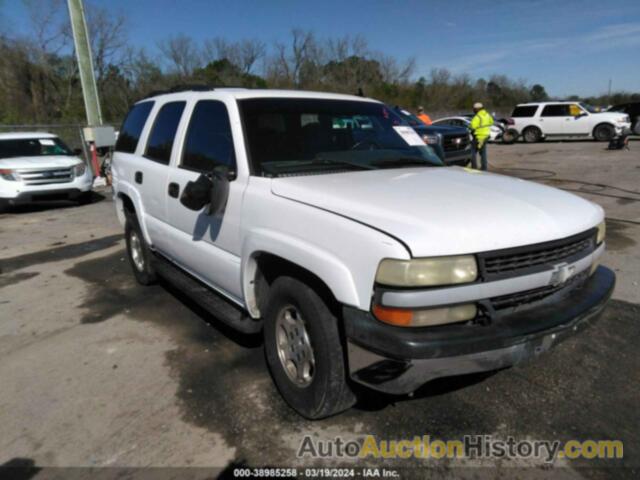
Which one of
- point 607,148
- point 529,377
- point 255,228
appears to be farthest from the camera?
point 607,148

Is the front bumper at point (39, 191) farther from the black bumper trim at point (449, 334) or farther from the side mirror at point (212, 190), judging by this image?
the black bumper trim at point (449, 334)

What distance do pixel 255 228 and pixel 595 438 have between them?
221 centimetres

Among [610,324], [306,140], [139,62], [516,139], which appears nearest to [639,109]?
[516,139]

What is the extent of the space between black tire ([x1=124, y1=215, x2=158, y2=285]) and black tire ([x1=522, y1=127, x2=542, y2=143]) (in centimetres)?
2179

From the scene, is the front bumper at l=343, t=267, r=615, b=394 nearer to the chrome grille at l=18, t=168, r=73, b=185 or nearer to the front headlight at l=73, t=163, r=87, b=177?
the chrome grille at l=18, t=168, r=73, b=185

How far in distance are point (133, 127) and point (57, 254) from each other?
2.75 meters

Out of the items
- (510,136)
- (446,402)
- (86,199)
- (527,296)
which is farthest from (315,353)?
(510,136)

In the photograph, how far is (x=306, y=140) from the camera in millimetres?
3180

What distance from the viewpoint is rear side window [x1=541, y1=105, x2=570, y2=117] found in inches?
827

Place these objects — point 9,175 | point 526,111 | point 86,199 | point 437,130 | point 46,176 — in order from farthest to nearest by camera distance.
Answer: point 526,111
point 437,130
point 86,199
point 46,176
point 9,175

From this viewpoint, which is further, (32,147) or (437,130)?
(437,130)

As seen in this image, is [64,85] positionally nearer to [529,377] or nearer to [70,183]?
[70,183]

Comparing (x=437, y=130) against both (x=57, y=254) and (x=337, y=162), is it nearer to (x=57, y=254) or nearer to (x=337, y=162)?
(x=57, y=254)

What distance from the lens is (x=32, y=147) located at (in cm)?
1032
